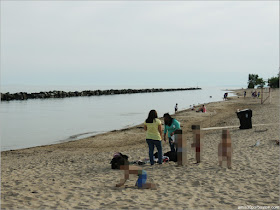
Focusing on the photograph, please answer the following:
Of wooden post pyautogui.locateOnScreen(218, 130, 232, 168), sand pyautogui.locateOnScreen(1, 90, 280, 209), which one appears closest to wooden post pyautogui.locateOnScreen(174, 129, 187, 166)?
sand pyautogui.locateOnScreen(1, 90, 280, 209)

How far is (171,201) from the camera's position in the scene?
576 centimetres

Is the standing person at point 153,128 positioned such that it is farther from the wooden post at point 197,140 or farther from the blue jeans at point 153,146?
the wooden post at point 197,140

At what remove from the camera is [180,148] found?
27.8 feet

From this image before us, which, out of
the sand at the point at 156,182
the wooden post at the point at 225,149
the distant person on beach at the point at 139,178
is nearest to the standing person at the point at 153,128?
the sand at the point at 156,182

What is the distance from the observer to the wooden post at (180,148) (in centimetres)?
842

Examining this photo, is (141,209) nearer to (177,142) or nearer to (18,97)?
(177,142)

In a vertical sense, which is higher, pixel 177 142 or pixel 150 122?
pixel 150 122

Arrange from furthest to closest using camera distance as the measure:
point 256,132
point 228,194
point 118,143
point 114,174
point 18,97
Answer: point 18,97 → point 118,143 → point 256,132 → point 114,174 → point 228,194

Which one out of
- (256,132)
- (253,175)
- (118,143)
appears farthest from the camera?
(118,143)

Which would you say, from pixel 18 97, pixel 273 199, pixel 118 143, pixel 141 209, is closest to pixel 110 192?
pixel 141 209

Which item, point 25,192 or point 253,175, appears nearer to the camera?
point 25,192

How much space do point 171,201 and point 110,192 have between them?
1469mm

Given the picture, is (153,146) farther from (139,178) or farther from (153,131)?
(139,178)

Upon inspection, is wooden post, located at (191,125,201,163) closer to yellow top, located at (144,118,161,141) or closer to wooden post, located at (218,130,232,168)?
wooden post, located at (218,130,232,168)
